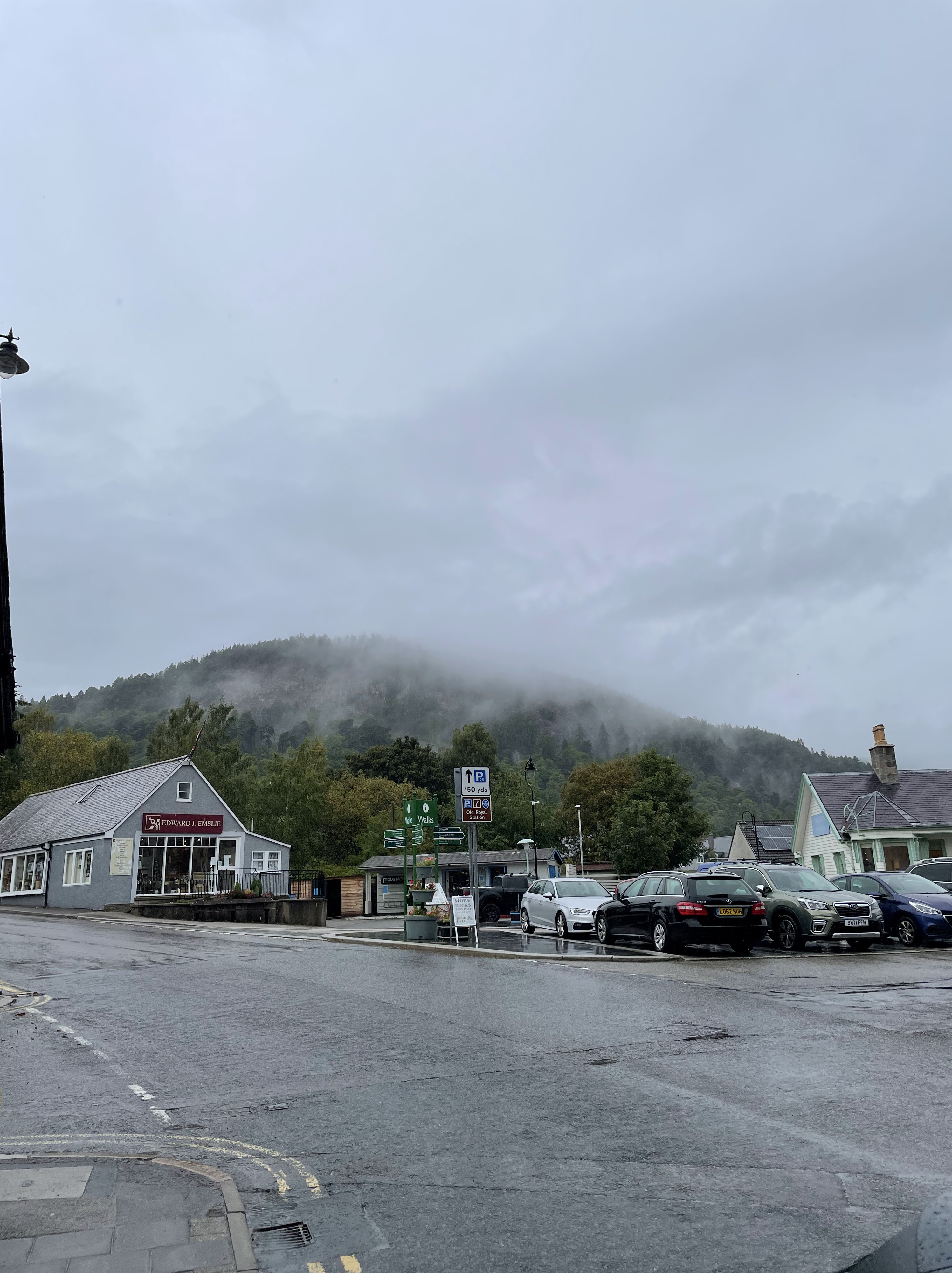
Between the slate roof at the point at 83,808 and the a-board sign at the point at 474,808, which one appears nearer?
the a-board sign at the point at 474,808

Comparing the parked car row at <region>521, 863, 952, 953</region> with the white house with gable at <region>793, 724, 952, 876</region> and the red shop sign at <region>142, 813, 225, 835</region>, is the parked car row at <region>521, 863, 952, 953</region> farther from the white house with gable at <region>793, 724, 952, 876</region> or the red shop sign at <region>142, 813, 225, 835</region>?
the red shop sign at <region>142, 813, 225, 835</region>

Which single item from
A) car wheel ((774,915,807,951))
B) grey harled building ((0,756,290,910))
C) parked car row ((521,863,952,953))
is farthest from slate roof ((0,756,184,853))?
car wheel ((774,915,807,951))

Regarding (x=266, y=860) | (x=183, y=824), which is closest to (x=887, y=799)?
(x=266, y=860)

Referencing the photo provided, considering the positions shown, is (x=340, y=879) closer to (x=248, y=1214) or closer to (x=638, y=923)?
(x=638, y=923)

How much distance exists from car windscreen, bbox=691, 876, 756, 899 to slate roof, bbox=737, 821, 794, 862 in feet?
185

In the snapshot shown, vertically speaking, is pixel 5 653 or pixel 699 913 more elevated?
pixel 5 653

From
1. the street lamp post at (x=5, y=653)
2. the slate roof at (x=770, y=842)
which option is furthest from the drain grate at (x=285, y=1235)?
the slate roof at (x=770, y=842)

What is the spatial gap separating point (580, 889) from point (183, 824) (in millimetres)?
25755

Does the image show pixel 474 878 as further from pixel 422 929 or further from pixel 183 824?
pixel 183 824

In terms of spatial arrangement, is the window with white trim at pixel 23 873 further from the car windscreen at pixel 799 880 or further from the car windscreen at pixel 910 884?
the car windscreen at pixel 910 884

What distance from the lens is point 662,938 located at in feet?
61.2

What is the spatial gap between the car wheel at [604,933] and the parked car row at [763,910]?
2 cm

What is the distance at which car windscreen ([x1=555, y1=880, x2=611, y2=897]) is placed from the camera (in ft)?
78.7

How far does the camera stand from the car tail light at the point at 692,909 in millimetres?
17891
